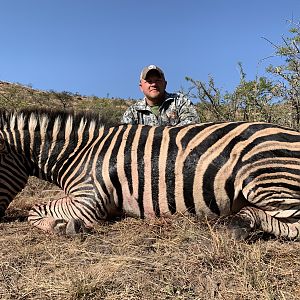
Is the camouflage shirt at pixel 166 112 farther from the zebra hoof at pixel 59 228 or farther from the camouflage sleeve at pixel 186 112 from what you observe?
the zebra hoof at pixel 59 228

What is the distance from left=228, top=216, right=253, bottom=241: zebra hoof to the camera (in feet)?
9.70

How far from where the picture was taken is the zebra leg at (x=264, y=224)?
3.05 m

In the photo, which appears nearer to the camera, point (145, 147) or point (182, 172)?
point (182, 172)

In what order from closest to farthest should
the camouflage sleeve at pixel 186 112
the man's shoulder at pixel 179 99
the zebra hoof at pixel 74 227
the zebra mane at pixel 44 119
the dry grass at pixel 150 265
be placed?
1. the dry grass at pixel 150 265
2. the zebra hoof at pixel 74 227
3. the zebra mane at pixel 44 119
4. the camouflage sleeve at pixel 186 112
5. the man's shoulder at pixel 179 99

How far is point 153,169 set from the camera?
11.7 feet

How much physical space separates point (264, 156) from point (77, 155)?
1.80 meters

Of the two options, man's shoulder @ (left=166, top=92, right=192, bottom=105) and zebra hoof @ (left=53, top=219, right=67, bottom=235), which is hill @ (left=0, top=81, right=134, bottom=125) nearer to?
man's shoulder @ (left=166, top=92, right=192, bottom=105)

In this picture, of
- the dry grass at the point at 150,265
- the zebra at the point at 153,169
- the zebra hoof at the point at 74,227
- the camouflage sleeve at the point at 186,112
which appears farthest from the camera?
the camouflage sleeve at the point at 186,112

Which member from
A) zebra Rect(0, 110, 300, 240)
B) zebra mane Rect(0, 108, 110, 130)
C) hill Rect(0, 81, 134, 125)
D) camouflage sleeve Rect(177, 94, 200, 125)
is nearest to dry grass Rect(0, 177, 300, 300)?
zebra Rect(0, 110, 300, 240)

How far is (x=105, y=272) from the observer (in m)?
2.45

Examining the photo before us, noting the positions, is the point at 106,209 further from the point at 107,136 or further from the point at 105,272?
the point at 105,272

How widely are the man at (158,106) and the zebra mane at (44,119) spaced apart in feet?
5.39

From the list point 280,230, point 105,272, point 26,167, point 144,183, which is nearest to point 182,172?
point 144,183

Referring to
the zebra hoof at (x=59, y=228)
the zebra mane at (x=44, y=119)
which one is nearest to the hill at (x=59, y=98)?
the zebra mane at (x=44, y=119)
